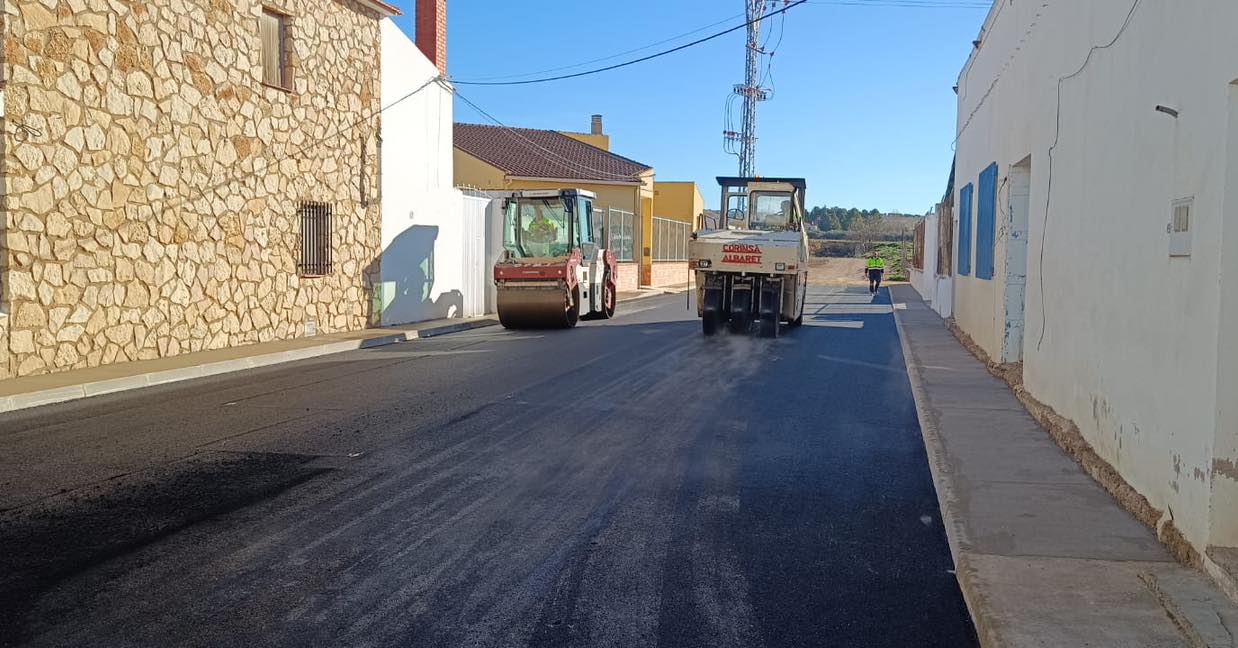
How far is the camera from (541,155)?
1716 inches

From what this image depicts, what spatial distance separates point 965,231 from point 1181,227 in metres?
14.2

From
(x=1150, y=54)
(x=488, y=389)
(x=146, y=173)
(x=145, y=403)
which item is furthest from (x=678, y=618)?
(x=146, y=173)

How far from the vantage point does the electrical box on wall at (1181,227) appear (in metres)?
5.43

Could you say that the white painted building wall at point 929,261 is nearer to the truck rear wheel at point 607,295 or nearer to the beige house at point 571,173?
the truck rear wheel at point 607,295

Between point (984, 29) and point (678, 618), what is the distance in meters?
16.2

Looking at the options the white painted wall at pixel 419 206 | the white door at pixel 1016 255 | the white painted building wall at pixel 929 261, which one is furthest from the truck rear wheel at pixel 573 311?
the white painted building wall at pixel 929 261

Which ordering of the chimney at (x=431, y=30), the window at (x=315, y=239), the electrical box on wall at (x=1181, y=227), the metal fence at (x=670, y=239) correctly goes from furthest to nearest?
the metal fence at (x=670, y=239) → the chimney at (x=431, y=30) → the window at (x=315, y=239) → the electrical box on wall at (x=1181, y=227)

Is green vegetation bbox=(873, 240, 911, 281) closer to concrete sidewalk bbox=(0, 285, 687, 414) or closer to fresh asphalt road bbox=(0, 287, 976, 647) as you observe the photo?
concrete sidewalk bbox=(0, 285, 687, 414)

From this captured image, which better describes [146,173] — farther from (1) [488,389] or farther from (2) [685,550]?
(2) [685,550]

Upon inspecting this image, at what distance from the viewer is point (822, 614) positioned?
4.74 m

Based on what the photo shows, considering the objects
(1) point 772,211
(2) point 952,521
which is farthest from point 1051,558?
(1) point 772,211

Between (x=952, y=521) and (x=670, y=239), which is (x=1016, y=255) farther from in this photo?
(x=670, y=239)

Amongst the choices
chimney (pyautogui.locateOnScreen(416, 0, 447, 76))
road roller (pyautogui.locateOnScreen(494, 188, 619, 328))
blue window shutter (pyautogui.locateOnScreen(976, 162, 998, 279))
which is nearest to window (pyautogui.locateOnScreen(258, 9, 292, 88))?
road roller (pyautogui.locateOnScreen(494, 188, 619, 328))

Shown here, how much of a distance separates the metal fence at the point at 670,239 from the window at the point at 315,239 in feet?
93.8
